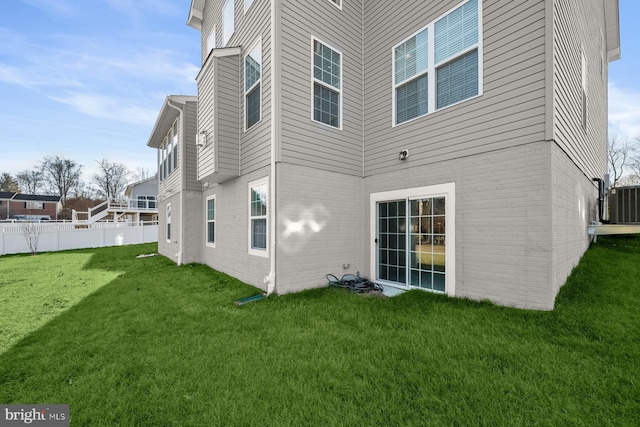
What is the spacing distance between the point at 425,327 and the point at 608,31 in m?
14.1

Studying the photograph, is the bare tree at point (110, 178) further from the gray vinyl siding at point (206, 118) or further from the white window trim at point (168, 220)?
the gray vinyl siding at point (206, 118)

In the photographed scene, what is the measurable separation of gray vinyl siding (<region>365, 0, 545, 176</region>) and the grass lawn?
8.41 ft

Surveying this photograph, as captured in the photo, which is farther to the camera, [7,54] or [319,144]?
[7,54]

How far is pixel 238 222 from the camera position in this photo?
21.4 ft

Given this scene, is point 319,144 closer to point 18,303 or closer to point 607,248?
point 18,303

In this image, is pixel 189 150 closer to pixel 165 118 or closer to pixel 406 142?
pixel 165 118

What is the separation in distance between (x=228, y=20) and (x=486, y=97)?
7.31 m

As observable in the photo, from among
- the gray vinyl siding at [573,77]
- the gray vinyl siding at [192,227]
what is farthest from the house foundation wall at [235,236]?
the gray vinyl siding at [573,77]

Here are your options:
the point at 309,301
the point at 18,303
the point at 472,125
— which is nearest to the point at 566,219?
the point at 472,125

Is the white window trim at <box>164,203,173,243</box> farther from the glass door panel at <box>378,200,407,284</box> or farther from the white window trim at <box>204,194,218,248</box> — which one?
the glass door panel at <box>378,200,407,284</box>

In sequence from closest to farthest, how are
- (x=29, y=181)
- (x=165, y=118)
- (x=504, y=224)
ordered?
(x=504, y=224), (x=165, y=118), (x=29, y=181)

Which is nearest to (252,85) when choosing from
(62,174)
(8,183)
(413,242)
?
(413,242)

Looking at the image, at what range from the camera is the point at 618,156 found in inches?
848

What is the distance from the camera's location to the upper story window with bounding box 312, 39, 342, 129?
5.61 meters
